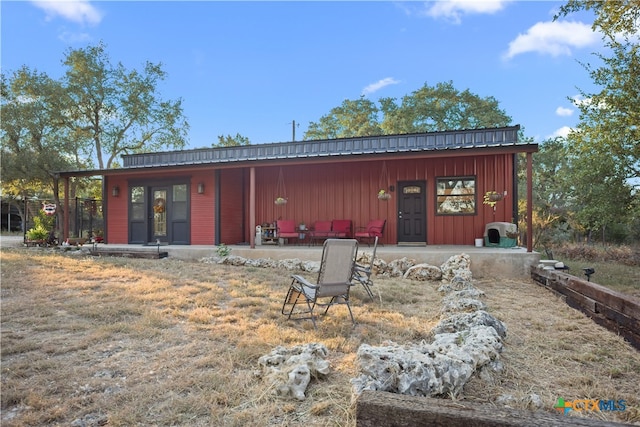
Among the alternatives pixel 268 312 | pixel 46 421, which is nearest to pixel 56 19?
pixel 268 312

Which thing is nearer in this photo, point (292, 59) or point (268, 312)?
point (268, 312)

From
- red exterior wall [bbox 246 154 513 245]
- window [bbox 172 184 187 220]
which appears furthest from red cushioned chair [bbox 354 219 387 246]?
window [bbox 172 184 187 220]

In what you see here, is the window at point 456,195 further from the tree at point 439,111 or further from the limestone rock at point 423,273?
the tree at point 439,111

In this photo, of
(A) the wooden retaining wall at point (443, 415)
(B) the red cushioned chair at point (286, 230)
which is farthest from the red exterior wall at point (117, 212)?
(A) the wooden retaining wall at point (443, 415)

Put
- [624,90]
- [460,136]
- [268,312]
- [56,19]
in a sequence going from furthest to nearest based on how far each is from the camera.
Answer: [56,19] < [460,136] < [624,90] < [268,312]

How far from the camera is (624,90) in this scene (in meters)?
7.80

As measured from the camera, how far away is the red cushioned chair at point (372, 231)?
9345mm

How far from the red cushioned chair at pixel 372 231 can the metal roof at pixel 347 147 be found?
72.3 inches

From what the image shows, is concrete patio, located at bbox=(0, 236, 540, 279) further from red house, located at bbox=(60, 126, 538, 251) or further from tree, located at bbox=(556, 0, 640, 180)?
tree, located at bbox=(556, 0, 640, 180)

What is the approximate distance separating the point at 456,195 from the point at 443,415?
29.4ft

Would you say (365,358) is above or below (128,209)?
below

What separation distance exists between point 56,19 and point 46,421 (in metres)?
18.7

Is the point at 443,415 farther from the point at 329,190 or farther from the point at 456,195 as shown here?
the point at 329,190

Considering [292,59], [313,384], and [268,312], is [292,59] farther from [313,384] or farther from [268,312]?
[313,384]
